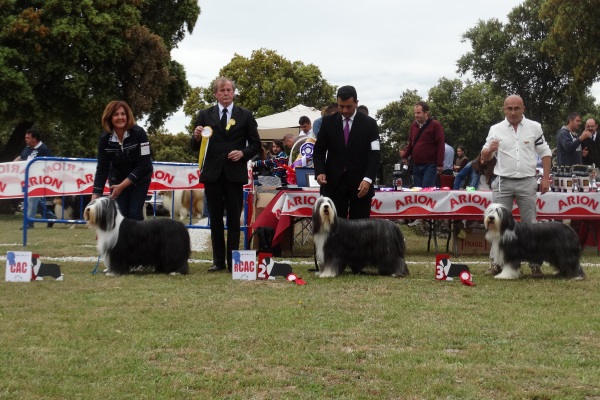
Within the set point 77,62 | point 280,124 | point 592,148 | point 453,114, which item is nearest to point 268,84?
point 453,114

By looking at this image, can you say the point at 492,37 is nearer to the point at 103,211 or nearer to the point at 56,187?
the point at 56,187

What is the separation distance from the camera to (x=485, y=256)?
35.7ft

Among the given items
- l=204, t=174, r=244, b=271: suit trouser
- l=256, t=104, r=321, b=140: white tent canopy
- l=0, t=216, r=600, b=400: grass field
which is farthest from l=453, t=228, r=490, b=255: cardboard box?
l=256, t=104, r=321, b=140: white tent canopy

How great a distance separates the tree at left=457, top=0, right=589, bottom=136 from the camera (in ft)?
142

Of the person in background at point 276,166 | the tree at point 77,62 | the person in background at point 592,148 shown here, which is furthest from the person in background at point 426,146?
the tree at point 77,62

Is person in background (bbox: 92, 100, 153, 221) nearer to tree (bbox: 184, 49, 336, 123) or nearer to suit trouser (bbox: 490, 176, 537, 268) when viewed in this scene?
suit trouser (bbox: 490, 176, 537, 268)

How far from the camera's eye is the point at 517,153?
8.27 metres

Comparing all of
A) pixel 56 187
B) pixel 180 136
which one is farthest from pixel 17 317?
pixel 180 136

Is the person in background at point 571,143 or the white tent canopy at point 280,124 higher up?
the white tent canopy at point 280,124

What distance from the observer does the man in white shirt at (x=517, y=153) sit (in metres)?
8.25

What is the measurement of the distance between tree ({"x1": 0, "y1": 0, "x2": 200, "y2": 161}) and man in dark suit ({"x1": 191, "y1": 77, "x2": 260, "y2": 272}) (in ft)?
54.2

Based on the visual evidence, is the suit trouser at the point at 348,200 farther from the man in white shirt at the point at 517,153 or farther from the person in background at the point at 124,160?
the person in background at the point at 124,160

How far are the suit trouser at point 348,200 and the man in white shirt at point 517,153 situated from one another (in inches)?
50.1

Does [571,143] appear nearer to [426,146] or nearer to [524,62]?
[426,146]
